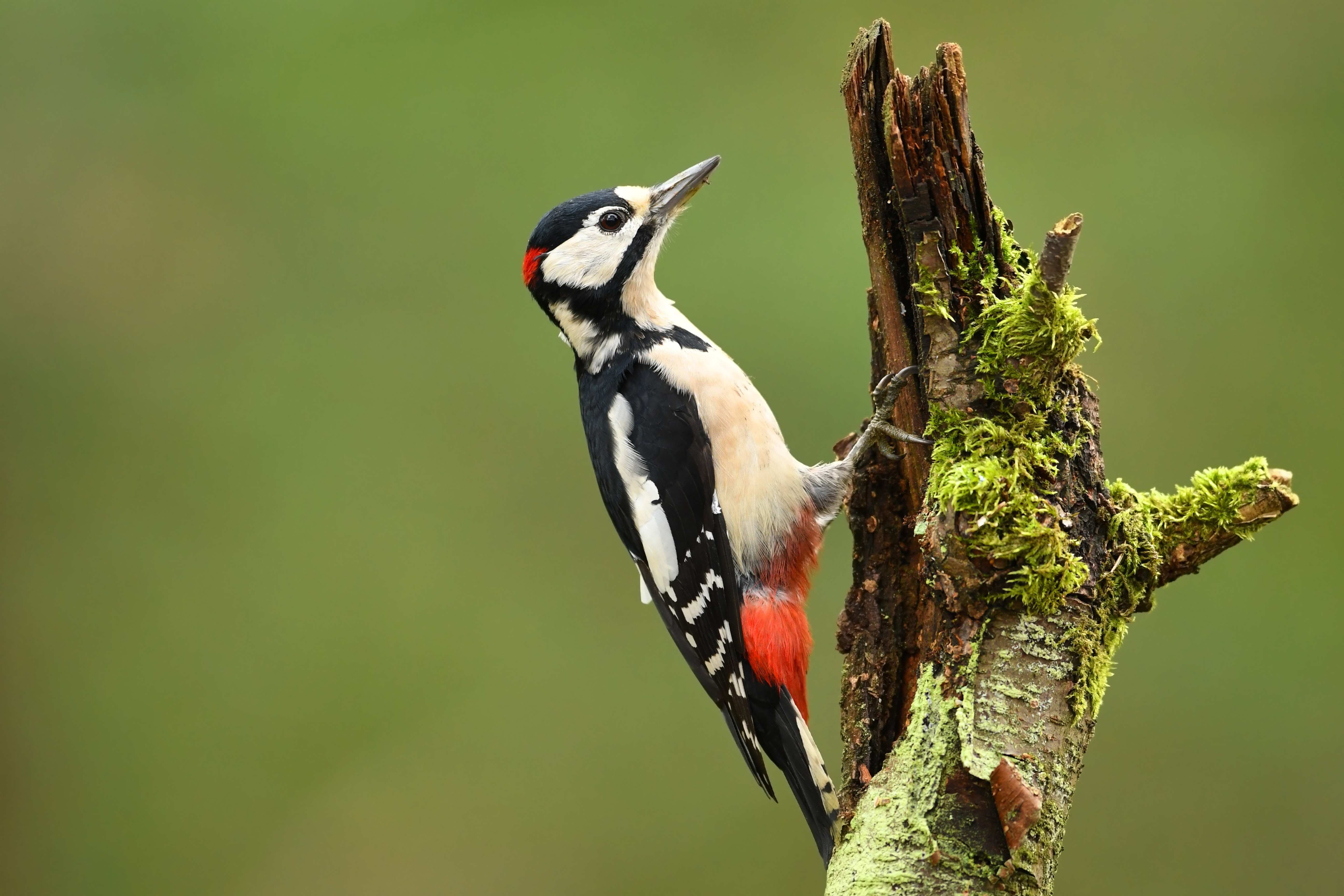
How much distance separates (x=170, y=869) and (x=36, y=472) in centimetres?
147

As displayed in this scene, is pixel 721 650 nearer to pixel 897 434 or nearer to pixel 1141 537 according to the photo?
pixel 897 434

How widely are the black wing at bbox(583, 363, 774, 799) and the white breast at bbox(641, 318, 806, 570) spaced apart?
0.07 ft

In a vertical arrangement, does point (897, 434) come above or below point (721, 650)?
above

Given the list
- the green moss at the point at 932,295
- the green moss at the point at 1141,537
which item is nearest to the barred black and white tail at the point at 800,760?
the green moss at the point at 1141,537

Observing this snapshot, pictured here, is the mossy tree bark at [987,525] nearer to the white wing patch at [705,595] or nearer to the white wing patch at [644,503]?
the white wing patch at [705,595]

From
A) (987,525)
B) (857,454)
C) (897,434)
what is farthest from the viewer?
(857,454)

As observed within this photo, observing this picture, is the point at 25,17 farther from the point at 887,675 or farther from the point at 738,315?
the point at 887,675

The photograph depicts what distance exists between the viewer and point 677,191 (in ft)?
7.47

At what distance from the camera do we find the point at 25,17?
354 centimetres

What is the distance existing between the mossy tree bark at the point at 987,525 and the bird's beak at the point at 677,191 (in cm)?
68

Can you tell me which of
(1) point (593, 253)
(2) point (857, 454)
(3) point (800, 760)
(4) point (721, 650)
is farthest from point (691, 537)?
(1) point (593, 253)

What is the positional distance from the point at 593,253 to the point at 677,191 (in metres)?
0.24

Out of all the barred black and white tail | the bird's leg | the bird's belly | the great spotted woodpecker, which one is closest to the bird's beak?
the great spotted woodpecker

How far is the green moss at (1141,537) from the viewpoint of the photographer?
1.51 metres
